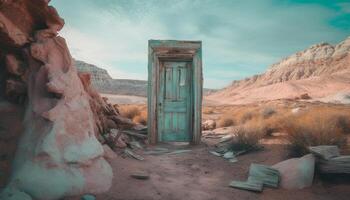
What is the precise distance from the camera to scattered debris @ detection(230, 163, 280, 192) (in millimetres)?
4355

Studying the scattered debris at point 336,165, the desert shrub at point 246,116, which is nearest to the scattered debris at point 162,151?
the scattered debris at point 336,165

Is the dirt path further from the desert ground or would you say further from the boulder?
the boulder

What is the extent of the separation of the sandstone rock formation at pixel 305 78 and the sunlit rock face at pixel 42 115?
37888 mm

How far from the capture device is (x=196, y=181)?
485cm

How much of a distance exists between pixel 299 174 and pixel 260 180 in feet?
1.92

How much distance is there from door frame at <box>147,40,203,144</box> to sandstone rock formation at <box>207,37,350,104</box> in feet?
109

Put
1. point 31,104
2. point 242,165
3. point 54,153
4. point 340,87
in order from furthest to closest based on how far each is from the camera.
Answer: point 340,87
point 242,165
point 31,104
point 54,153

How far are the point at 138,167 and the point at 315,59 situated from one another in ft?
239

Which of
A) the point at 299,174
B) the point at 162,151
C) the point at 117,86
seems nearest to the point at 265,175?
the point at 299,174

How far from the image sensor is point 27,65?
4.64 m

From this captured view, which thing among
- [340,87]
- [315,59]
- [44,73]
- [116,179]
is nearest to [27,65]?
[44,73]

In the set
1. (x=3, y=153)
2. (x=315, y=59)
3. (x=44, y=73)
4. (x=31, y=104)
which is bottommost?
(x=3, y=153)

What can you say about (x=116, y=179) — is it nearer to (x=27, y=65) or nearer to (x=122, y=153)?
(x=122, y=153)

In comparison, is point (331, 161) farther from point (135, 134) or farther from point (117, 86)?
point (117, 86)
